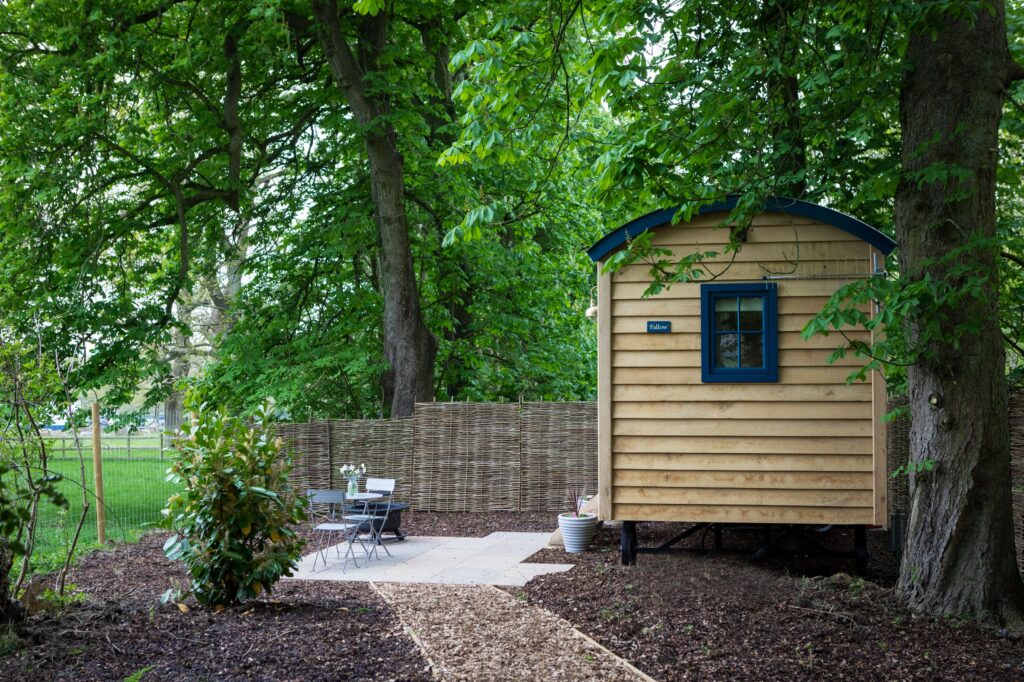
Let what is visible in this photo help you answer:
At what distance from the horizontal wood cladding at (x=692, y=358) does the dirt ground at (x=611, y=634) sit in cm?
180

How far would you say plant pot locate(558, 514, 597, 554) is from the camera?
9219 millimetres

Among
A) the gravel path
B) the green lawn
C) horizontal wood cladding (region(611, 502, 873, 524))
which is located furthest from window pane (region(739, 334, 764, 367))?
the green lawn

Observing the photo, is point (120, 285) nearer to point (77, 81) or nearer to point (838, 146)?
point (77, 81)

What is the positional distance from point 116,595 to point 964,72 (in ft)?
24.2

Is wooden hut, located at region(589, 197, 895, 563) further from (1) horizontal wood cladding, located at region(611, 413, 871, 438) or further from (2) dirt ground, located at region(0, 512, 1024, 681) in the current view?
(2) dirt ground, located at region(0, 512, 1024, 681)

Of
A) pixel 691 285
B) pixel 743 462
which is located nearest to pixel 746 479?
pixel 743 462

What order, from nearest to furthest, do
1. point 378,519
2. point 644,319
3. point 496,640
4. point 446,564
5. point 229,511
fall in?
point 496,640
point 229,511
point 644,319
point 446,564
point 378,519

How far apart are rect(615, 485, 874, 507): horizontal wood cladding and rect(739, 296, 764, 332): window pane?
56.3 inches

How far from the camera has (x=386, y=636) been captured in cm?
566

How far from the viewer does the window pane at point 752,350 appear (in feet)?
25.7

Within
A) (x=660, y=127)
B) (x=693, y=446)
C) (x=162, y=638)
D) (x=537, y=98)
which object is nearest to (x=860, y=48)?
(x=660, y=127)

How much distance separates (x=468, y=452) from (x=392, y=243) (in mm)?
3257

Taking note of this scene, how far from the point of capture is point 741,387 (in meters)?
7.84

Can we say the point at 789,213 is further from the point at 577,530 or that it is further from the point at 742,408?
the point at 577,530
